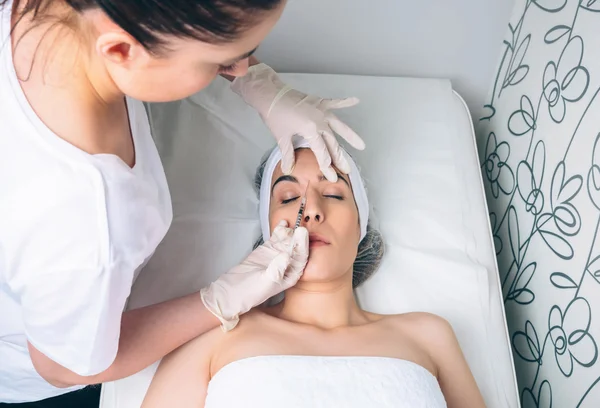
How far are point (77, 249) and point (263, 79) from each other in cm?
86

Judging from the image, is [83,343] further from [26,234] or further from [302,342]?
[302,342]

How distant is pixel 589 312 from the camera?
1315mm

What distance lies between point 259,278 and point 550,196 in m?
0.83

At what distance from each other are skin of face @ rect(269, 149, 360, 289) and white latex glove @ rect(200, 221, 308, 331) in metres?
0.04

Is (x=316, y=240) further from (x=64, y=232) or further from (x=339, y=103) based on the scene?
(x=64, y=232)

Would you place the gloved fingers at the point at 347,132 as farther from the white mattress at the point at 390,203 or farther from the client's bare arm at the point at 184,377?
A: the client's bare arm at the point at 184,377

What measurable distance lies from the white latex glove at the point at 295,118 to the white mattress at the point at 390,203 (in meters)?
0.23

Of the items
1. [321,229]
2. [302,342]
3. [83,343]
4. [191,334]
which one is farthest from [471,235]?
[83,343]

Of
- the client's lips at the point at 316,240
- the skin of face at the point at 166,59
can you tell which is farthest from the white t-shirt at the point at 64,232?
the client's lips at the point at 316,240

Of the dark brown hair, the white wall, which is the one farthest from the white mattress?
the dark brown hair

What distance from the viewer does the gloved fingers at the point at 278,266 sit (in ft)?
4.21

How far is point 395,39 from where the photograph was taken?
73.2 inches

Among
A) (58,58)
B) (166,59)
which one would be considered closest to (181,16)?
(166,59)

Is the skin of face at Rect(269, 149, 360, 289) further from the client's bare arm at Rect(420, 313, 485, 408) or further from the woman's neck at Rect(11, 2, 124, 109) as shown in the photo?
the woman's neck at Rect(11, 2, 124, 109)
